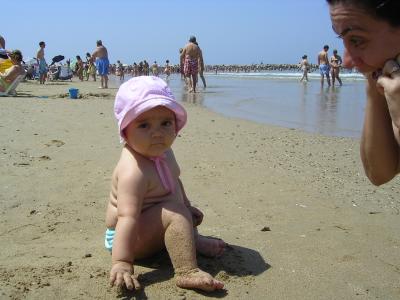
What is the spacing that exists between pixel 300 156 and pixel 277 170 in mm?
788

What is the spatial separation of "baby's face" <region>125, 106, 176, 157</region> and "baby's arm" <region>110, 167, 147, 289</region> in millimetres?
133

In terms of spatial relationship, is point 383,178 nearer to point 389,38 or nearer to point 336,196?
point 389,38

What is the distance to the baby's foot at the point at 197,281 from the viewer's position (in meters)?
2.08

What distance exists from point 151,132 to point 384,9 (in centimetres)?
128

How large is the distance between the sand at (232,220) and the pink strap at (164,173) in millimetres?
402

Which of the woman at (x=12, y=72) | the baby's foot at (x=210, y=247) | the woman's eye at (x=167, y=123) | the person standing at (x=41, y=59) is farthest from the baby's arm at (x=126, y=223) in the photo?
the person standing at (x=41, y=59)

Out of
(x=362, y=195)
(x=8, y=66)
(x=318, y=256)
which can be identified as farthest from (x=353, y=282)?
(x=8, y=66)

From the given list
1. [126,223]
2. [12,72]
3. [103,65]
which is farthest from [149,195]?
[103,65]

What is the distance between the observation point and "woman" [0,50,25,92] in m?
11.2

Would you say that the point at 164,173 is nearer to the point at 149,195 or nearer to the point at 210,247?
the point at 149,195

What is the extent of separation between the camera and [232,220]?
3.08 meters

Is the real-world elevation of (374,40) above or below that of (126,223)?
above

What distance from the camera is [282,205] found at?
3.33 m

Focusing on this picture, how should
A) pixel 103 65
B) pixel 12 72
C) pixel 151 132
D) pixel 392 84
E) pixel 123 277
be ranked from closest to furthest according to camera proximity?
pixel 392 84 < pixel 123 277 < pixel 151 132 < pixel 12 72 < pixel 103 65
